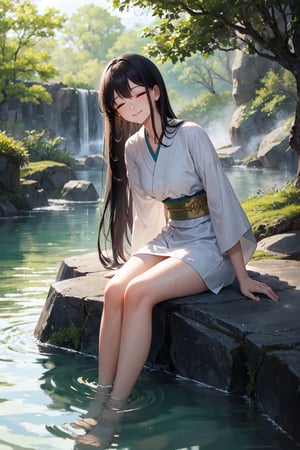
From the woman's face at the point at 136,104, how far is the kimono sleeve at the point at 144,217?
432mm

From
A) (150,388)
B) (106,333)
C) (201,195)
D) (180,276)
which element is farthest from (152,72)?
(150,388)

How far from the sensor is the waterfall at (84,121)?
34594 mm

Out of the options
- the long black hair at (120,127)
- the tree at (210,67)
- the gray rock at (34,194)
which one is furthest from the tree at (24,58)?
the tree at (210,67)

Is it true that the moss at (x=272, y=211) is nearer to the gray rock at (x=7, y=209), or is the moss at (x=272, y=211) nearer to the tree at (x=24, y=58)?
the gray rock at (x=7, y=209)

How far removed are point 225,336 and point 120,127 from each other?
1592 mm

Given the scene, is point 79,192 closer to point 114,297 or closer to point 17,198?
point 17,198

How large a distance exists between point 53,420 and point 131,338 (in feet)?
1.86

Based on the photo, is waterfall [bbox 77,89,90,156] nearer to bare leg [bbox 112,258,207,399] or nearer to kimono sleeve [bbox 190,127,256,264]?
kimono sleeve [bbox 190,127,256,264]

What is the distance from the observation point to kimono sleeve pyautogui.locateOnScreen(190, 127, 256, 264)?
441 cm

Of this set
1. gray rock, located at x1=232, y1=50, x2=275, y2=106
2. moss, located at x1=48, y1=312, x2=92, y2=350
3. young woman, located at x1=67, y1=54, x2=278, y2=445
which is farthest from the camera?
gray rock, located at x1=232, y1=50, x2=275, y2=106

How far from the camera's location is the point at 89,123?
3522 centimetres

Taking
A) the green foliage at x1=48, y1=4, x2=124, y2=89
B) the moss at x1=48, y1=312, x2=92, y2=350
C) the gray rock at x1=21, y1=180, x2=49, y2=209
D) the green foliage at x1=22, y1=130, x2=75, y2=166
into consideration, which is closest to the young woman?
the moss at x1=48, y1=312, x2=92, y2=350

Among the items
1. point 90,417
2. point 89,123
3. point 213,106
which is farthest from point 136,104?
point 213,106

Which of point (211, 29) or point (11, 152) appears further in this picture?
point (11, 152)
